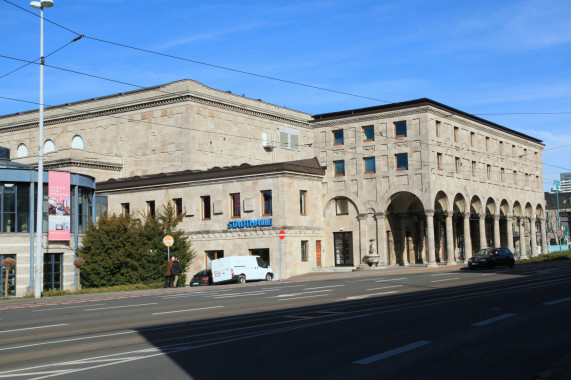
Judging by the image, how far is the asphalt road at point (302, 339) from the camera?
32.2ft

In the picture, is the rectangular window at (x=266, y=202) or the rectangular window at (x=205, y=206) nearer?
the rectangular window at (x=266, y=202)

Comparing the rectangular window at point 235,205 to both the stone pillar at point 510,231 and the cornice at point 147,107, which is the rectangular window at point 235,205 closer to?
the cornice at point 147,107

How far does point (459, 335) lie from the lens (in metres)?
12.9

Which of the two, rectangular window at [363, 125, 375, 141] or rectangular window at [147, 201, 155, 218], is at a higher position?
rectangular window at [363, 125, 375, 141]

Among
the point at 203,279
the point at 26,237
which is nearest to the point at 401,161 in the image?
the point at 203,279

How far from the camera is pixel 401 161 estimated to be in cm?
5562

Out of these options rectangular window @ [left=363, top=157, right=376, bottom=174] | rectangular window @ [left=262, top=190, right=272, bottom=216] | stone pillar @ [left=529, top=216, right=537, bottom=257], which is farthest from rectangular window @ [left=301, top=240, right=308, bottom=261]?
stone pillar @ [left=529, top=216, right=537, bottom=257]

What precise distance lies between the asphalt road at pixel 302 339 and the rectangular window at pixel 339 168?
3556 cm

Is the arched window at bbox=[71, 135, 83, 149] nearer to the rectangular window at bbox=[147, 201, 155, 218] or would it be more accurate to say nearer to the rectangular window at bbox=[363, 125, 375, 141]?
the rectangular window at bbox=[147, 201, 155, 218]

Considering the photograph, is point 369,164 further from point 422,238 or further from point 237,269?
point 237,269

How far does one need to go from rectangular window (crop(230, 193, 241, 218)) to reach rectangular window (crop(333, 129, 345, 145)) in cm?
1238

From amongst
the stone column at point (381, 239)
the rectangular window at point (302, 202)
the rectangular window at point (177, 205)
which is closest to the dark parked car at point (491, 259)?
the stone column at point (381, 239)

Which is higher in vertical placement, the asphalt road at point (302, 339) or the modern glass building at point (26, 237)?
the modern glass building at point (26, 237)

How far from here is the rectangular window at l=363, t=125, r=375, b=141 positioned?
188 feet
